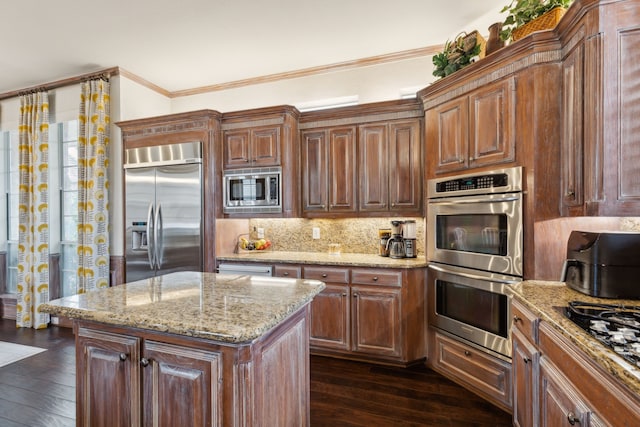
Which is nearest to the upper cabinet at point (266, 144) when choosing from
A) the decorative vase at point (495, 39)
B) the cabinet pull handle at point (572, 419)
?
the decorative vase at point (495, 39)

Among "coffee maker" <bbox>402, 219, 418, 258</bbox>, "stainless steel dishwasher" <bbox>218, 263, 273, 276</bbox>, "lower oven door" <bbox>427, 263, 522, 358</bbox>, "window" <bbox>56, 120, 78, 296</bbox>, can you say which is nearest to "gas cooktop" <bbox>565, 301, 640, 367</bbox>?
"lower oven door" <bbox>427, 263, 522, 358</bbox>

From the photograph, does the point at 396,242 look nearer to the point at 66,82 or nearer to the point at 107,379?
the point at 107,379

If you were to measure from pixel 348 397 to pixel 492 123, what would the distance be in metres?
2.31

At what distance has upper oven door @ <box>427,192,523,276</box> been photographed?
2.13m

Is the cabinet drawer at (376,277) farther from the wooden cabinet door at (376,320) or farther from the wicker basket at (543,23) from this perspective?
the wicker basket at (543,23)

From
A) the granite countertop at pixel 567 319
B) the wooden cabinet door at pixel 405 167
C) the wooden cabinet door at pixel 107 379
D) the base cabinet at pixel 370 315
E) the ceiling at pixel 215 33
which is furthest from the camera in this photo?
the wooden cabinet door at pixel 405 167

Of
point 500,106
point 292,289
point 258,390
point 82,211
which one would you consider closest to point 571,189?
point 500,106

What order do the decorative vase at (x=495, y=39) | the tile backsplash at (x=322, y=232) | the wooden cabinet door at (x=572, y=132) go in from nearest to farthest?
1. the wooden cabinet door at (x=572, y=132)
2. the decorative vase at (x=495, y=39)
3. the tile backsplash at (x=322, y=232)

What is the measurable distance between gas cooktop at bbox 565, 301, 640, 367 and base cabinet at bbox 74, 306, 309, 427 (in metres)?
1.22

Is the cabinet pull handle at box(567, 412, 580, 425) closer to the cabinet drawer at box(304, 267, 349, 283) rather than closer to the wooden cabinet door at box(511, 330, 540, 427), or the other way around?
the wooden cabinet door at box(511, 330, 540, 427)

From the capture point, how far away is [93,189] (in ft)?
12.0

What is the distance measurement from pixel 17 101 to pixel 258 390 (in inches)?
216

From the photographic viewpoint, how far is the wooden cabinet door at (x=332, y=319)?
2979 millimetres

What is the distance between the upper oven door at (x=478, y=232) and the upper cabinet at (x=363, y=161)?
45 centimetres
